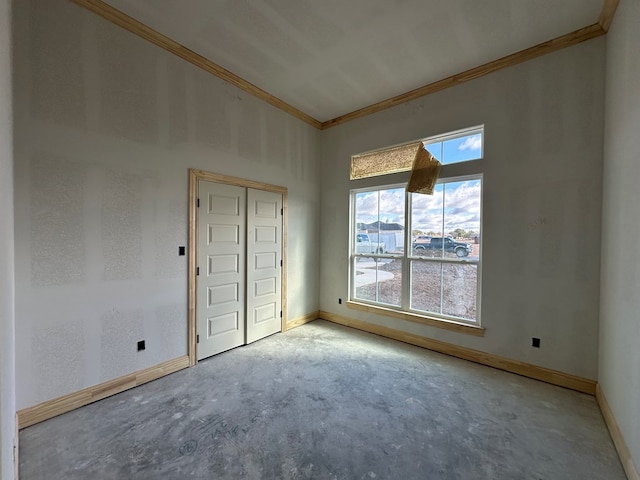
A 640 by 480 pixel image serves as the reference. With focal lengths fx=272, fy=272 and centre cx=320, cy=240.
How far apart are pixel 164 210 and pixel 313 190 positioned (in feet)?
7.55

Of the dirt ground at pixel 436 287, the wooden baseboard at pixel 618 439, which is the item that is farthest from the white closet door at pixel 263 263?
the wooden baseboard at pixel 618 439

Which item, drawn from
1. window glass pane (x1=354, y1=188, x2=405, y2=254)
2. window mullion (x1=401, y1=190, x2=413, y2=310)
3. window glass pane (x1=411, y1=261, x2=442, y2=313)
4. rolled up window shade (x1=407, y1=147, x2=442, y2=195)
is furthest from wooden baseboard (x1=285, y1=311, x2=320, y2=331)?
rolled up window shade (x1=407, y1=147, x2=442, y2=195)

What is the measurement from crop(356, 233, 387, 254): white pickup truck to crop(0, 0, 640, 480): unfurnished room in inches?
7.4

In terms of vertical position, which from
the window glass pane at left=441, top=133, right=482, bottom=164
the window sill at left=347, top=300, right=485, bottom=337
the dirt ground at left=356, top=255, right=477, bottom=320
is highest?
the window glass pane at left=441, top=133, right=482, bottom=164

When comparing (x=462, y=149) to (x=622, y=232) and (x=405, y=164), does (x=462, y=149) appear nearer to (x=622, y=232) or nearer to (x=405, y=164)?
(x=405, y=164)

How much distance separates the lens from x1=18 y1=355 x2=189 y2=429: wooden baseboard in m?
1.99

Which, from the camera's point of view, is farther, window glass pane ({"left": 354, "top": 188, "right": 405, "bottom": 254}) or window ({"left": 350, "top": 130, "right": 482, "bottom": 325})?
window glass pane ({"left": 354, "top": 188, "right": 405, "bottom": 254})

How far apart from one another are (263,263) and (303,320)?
48.9 inches

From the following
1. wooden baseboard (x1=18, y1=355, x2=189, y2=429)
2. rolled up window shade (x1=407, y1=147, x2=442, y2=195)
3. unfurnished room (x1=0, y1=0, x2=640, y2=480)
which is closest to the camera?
unfurnished room (x1=0, y1=0, x2=640, y2=480)

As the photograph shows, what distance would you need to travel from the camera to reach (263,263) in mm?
3689

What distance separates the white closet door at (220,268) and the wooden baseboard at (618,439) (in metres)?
3.35

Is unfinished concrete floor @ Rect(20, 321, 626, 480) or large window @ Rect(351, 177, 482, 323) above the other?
large window @ Rect(351, 177, 482, 323)

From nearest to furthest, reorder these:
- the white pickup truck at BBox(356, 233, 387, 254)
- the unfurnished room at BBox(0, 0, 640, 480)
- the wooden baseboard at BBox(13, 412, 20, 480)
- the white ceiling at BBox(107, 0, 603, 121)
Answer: the wooden baseboard at BBox(13, 412, 20, 480) < the unfurnished room at BBox(0, 0, 640, 480) < the white ceiling at BBox(107, 0, 603, 121) < the white pickup truck at BBox(356, 233, 387, 254)

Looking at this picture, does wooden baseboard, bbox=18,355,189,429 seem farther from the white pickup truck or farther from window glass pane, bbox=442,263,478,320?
window glass pane, bbox=442,263,478,320
